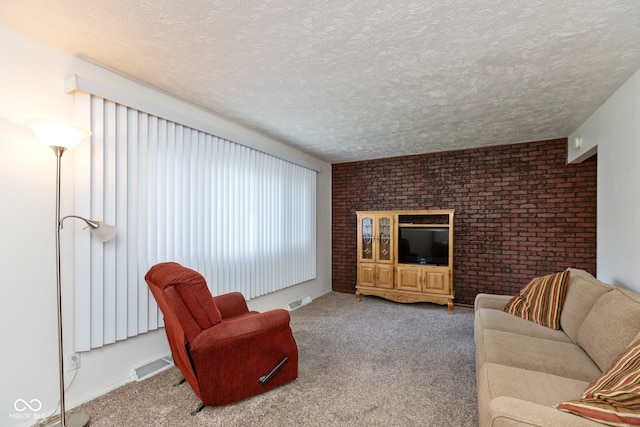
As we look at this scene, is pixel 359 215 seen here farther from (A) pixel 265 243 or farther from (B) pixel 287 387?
(B) pixel 287 387

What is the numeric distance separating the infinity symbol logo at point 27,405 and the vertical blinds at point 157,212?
345mm

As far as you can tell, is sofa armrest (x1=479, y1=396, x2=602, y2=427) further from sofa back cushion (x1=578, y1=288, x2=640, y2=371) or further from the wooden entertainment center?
the wooden entertainment center

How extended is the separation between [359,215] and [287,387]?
3181mm

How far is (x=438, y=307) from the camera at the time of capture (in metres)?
4.50

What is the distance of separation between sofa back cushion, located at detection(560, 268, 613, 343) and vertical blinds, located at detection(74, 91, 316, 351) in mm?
3119

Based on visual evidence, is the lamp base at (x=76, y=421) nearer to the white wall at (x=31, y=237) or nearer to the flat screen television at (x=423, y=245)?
the white wall at (x=31, y=237)

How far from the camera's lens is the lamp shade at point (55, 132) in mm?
1651

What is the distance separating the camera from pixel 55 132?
1.70 m

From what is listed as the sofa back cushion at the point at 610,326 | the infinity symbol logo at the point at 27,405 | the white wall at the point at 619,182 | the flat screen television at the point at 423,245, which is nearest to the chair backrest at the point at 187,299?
the infinity symbol logo at the point at 27,405

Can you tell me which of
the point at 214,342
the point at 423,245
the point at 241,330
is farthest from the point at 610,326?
the point at 423,245

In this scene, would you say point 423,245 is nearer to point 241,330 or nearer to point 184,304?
point 241,330

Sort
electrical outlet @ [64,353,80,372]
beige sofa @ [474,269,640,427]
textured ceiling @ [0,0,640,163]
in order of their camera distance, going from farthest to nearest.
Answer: electrical outlet @ [64,353,80,372] < textured ceiling @ [0,0,640,163] < beige sofa @ [474,269,640,427]

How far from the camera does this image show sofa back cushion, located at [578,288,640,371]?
5.28ft

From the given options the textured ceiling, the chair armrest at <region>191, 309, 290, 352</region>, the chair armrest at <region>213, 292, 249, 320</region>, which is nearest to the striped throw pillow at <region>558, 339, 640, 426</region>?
the chair armrest at <region>191, 309, 290, 352</region>
